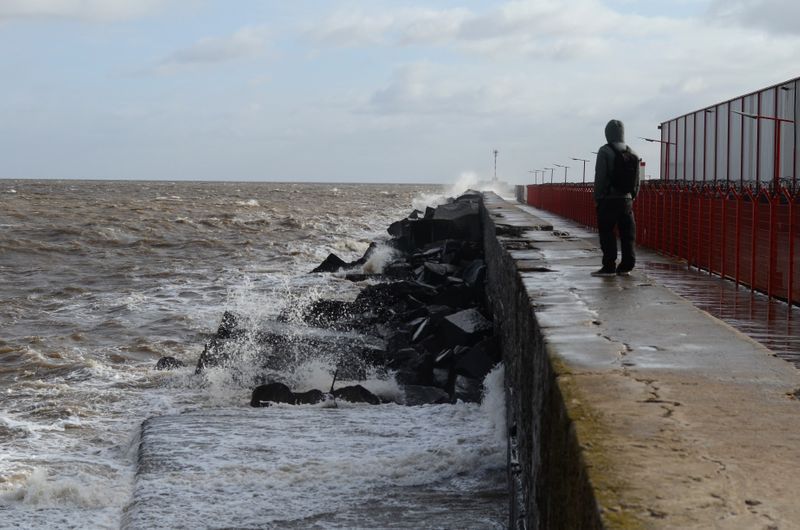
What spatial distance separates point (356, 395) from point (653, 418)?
20.3 feet

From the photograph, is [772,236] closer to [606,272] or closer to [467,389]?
[606,272]

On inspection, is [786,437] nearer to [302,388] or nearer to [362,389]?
[362,389]

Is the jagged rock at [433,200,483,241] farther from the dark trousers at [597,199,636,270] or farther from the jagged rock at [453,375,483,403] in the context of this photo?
the dark trousers at [597,199,636,270]

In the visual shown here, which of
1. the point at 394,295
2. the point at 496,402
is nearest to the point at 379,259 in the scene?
the point at 394,295

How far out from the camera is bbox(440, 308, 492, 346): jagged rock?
1227 cm

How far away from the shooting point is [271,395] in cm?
1002

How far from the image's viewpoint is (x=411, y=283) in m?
17.5

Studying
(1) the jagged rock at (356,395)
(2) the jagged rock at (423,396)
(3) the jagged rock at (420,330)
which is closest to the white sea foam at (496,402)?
(2) the jagged rock at (423,396)

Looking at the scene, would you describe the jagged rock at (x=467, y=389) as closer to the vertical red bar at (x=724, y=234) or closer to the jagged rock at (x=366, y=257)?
the vertical red bar at (x=724, y=234)

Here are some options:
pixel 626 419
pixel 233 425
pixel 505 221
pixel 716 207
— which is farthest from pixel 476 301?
pixel 626 419

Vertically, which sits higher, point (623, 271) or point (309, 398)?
point (623, 271)

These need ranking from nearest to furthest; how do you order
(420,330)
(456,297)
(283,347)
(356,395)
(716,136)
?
1. (356,395)
2. (283,347)
3. (420,330)
4. (456,297)
5. (716,136)

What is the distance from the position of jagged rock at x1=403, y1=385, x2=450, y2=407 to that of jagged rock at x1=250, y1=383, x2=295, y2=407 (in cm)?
112

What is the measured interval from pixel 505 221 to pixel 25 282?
480 inches
